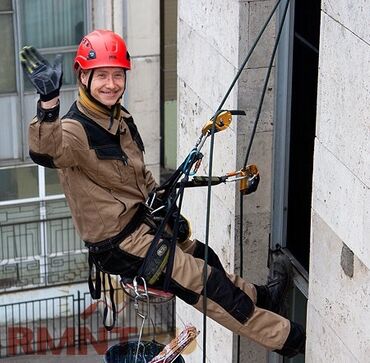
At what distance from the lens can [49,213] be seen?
25.6 meters

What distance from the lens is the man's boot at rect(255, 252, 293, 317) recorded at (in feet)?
41.2

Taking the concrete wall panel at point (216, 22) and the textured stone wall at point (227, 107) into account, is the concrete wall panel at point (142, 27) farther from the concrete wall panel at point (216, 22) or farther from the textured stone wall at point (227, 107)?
the concrete wall panel at point (216, 22)

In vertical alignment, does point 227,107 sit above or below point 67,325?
above

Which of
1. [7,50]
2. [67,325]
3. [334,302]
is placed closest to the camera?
[334,302]

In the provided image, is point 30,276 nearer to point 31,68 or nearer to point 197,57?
point 197,57

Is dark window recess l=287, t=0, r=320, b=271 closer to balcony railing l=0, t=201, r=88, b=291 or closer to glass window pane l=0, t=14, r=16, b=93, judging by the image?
glass window pane l=0, t=14, r=16, b=93

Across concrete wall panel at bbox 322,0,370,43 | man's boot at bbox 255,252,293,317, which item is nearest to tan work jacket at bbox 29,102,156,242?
man's boot at bbox 255,252,293,317

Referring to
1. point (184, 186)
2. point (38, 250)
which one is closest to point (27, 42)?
point (38, 250)

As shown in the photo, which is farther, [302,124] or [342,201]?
[302,124]

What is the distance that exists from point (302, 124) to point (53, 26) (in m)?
12.6

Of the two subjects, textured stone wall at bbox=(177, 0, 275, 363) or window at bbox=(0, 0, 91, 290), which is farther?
window at bbox=(0, 0, 91, 290)

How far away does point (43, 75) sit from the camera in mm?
10055

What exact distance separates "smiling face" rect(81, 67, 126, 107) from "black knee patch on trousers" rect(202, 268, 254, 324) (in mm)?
1950

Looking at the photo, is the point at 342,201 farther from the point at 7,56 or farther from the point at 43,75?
the point at 7,56
